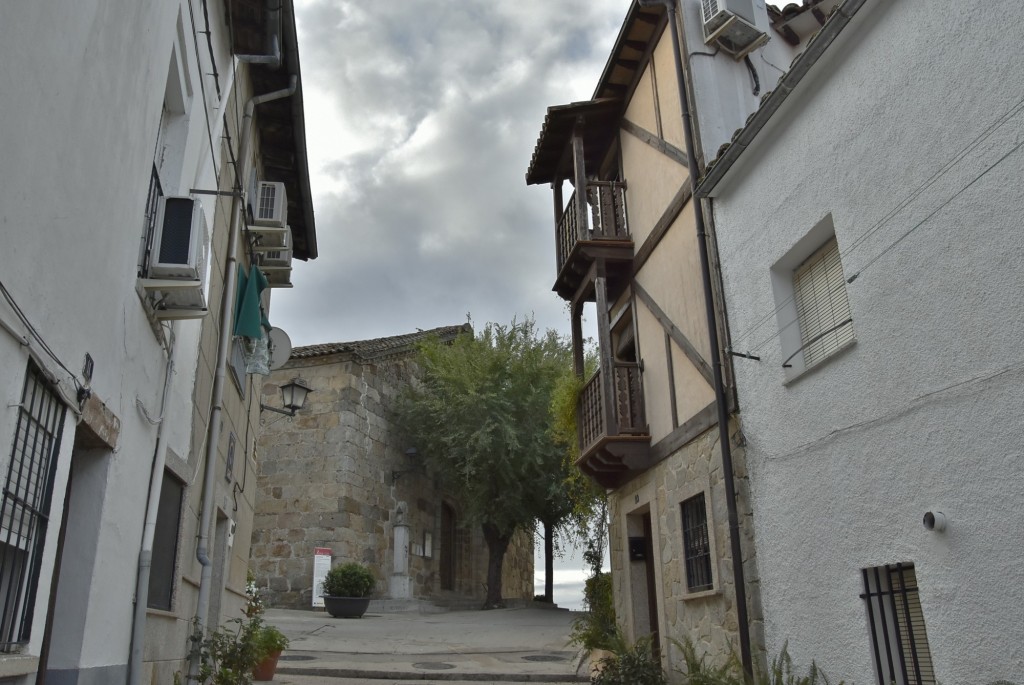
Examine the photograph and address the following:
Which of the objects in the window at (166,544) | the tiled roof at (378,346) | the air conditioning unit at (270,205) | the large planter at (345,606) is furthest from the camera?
the tiled roof at (378,346)

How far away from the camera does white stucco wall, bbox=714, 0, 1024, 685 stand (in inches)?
183

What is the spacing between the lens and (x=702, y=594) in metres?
7.88

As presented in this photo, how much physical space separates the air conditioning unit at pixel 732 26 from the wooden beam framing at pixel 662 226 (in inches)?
64.6

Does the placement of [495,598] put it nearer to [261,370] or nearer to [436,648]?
[436,648]

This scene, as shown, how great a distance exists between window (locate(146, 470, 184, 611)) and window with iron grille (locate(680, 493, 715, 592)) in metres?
4.59

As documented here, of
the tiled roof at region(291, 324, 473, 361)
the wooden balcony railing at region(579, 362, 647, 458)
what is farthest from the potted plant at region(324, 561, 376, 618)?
the wooden balcony railing at region(579, 362, 647, 458)

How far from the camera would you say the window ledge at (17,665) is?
3.57 meters

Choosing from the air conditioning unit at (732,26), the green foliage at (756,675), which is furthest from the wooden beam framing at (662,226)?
the green foliage at (756,675)

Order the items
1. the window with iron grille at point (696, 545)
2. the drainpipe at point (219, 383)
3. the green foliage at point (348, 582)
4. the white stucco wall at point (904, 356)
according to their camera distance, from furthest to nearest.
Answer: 1. the green foliage at point (348, 582)
2. the window with iron grille at point (696, 545)
3. the drainpipe at point (219, 383)
4. the white stucco wall at point (904, 356)

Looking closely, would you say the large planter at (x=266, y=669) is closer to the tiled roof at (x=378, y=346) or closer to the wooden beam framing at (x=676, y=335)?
the wooden beam framing at (x=676, y=335)

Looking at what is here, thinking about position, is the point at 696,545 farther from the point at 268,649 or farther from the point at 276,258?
the point at 276,258

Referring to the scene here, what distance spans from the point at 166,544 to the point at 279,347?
4264 mm

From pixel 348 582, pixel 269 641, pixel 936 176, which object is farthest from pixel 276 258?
pixel 348 582

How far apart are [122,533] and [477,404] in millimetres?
14070
